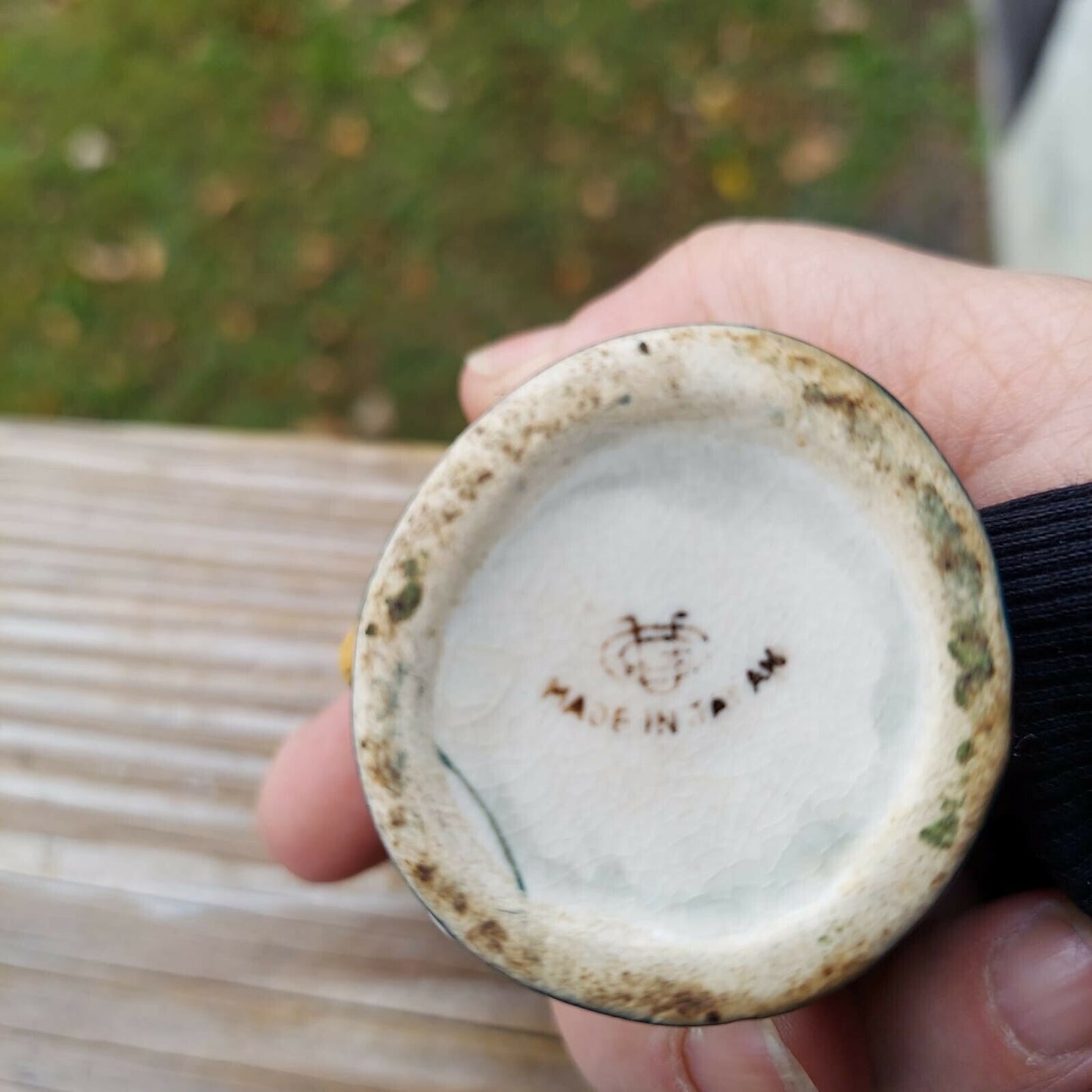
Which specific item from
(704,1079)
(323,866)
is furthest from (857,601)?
(323,866)

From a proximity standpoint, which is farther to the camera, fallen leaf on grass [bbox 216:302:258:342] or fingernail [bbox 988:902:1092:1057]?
fallen leaf on grass [bbox 216:302:258:342]

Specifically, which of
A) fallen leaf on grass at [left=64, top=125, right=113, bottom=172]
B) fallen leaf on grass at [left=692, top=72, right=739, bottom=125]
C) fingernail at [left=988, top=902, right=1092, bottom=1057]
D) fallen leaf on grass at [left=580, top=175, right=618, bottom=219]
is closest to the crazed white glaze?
fingernail at [left=988, top=902, right=1092, bottom=1057]

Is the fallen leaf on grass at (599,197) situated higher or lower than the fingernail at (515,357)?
lower

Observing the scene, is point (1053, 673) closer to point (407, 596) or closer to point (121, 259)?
point (407, 596)

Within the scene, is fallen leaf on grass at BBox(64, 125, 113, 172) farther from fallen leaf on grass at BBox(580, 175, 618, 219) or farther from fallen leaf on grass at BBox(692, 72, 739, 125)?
fallen leaf on grass at BBox(692, 72, 739, 125)

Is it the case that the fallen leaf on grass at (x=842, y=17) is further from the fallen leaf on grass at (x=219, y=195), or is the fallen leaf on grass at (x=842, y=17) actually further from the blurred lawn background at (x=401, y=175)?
the fallen leaf on grass at (x=219, y=195)

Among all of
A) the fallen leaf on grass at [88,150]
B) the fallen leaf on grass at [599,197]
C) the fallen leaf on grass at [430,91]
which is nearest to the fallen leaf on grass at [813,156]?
the fallen leaf on grass at [599,197]
